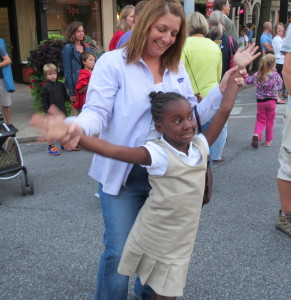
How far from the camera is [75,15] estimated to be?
13102 millimetres

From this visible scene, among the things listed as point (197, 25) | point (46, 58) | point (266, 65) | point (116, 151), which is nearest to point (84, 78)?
point (197, 25)

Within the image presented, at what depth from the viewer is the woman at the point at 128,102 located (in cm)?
203

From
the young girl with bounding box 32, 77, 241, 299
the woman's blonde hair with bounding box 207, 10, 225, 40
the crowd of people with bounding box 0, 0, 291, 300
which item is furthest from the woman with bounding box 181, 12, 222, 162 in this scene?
the young girl with bounding box 32, 77, 241, 299

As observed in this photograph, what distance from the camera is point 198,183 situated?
201 centimetres

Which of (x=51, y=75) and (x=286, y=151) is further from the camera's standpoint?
(x=51, y=75)

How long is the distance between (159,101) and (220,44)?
3.71 metres

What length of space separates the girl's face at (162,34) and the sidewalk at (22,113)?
17.4 ft

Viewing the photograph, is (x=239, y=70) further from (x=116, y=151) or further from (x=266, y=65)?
(x=266, y=65)

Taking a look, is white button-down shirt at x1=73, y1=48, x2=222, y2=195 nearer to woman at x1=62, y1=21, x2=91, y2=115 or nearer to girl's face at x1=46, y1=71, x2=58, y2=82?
girl's face at x1=46, y1=71, x2=58, y2=82

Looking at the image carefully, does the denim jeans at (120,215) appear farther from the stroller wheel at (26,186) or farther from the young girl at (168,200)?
the stroller wheel at (26,186)

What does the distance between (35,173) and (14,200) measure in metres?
0.96

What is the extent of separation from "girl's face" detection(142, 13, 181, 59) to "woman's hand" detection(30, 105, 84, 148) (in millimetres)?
674

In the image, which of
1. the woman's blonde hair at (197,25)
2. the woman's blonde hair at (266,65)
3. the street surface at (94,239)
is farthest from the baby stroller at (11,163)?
the woman's blonde hair at (266,65)

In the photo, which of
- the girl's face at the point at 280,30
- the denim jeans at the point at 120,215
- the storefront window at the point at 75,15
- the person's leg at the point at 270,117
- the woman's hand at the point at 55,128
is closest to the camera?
the woman's hand at the point at 55,128
